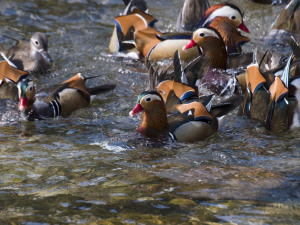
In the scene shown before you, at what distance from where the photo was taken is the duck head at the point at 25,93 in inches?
245

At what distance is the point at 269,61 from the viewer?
23.0 ft

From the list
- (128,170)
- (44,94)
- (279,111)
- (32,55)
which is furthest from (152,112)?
(32,55)

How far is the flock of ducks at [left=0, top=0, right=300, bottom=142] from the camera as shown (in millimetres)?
5582

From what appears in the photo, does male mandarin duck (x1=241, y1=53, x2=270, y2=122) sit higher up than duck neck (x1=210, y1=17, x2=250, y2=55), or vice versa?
duck neck (x1=210, y1=17, x2=250, y2=55)

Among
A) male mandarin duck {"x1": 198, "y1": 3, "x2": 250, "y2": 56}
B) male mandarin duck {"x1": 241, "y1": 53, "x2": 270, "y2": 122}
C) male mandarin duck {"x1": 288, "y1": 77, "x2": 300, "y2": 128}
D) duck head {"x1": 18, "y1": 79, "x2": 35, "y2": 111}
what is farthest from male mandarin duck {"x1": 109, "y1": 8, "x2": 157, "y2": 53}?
male mandarin duck {"x1": 288, "y1": 77, "x2": 300, "y2": 128}

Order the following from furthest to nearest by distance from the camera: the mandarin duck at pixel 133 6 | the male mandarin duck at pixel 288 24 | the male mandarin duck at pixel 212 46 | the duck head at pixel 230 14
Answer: the mandarin duck at pixel 133 6, the male mandarin duck at pixel 288 24, the duck head at pixel 230 14, the male mandarin duck at pixel 212 46

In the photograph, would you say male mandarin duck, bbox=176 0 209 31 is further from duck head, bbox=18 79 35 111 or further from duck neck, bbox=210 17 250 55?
duck head, bbox=18 79 35 111

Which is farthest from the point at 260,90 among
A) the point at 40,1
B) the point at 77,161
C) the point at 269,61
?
the point at 40,1

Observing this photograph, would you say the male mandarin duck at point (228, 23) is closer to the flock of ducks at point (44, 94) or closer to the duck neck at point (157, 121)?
the flock of ducks at point (44, 94)

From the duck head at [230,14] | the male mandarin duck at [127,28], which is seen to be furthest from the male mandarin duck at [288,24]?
the male mandarin duck at [127,28]

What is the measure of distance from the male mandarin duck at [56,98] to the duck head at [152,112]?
1163 mm

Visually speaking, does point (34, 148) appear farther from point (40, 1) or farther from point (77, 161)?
point (40, 1)

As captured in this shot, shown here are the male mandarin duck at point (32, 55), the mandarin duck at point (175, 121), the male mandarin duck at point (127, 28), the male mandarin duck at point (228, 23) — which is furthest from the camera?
the male mandarin duck at point (127, 28)

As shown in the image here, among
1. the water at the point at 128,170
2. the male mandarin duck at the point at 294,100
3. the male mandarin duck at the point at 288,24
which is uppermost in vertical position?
the male mandarin duck at the point at 288,24
